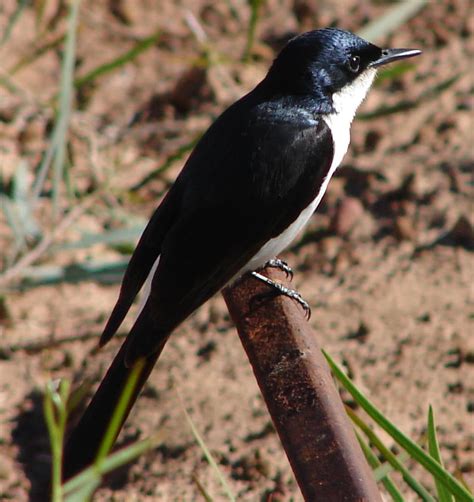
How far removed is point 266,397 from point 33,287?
2204 millimetres

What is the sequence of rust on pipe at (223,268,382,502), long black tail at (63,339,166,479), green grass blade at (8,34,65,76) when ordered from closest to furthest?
rust on pipe at (223,268,382,502)
long black tail at (63,339,166,479)
green grass blade at (8,34,65,76)

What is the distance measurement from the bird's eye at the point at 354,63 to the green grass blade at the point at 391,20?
1.68 m

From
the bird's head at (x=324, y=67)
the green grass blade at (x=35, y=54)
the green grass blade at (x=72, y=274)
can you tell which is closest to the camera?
the bird's head at (x=324, y=67)

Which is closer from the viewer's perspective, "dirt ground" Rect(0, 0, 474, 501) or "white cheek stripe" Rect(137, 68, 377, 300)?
"white cheek stripe" Rect(137, 68, 377, 300)

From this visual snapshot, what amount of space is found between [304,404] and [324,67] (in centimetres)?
156

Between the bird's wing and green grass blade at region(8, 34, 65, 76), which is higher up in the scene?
green grass blade at region(8, 34, 65, 76)

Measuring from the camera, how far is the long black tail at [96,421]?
2732 millimetres

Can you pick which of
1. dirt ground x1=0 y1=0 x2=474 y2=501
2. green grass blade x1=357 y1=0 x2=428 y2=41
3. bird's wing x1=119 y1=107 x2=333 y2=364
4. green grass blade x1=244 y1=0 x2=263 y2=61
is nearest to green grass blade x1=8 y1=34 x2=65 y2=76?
dirt ground x1=0 y1=0 x2=474 y2=501

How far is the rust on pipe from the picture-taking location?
7.16 ft

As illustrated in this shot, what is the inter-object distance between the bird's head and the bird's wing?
199 millimetres

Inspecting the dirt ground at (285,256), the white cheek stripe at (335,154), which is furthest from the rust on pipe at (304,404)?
the dirt ground at (285,256)

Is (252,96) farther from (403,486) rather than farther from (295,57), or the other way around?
(403,486)

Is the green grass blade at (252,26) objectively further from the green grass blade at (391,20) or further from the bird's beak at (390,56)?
the bird's beak at (390,56)

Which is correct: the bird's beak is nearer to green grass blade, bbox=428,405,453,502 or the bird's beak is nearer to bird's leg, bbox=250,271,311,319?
bird's leg, bbox=250,271,311,319
